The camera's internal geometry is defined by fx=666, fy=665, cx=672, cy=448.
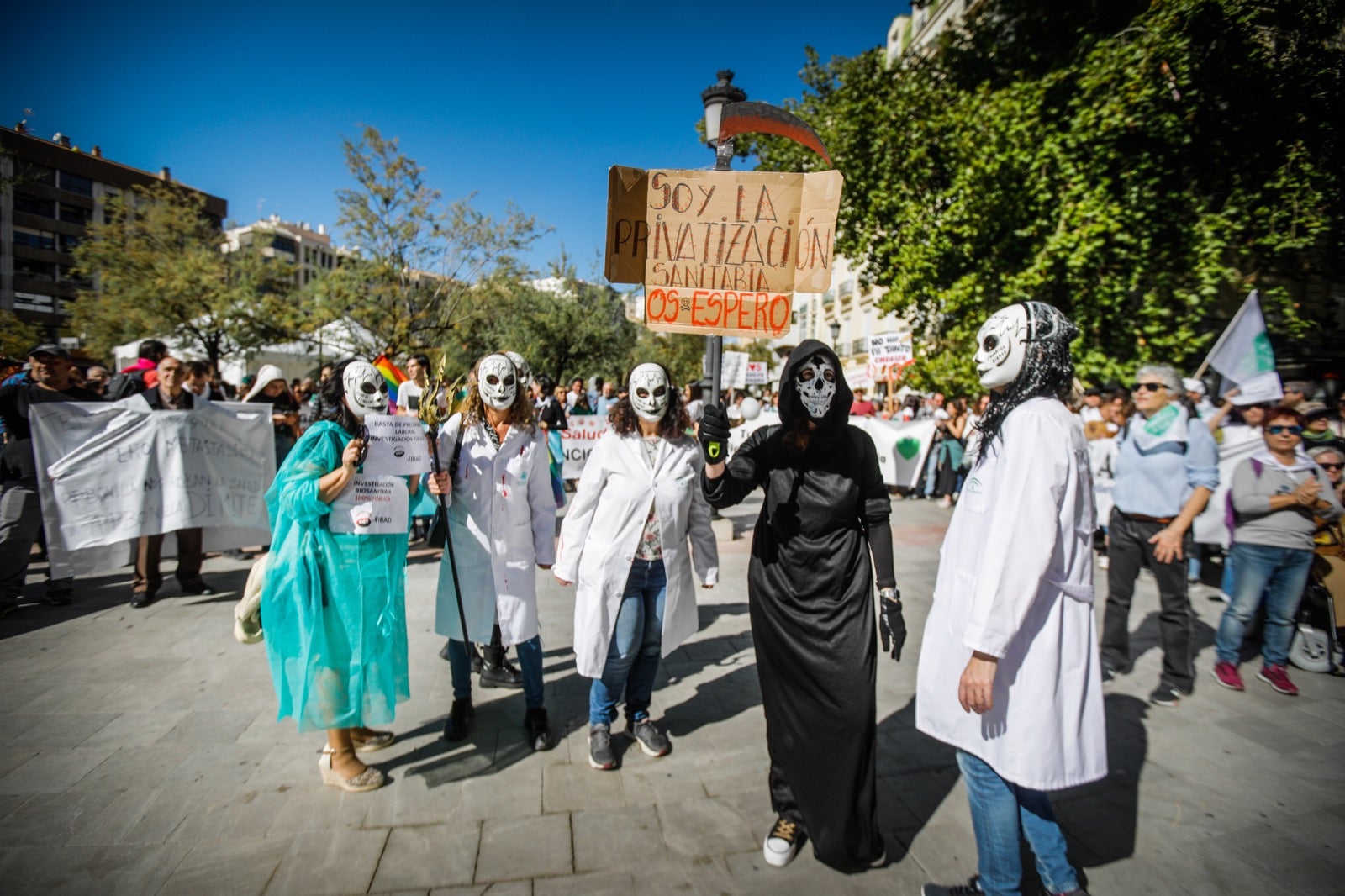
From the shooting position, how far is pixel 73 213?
2532 inches

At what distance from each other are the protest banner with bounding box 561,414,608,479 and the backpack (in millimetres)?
5409

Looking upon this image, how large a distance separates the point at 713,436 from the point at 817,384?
46 cm

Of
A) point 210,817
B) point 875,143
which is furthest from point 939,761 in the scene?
point 875,143

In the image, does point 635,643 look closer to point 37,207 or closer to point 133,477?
point 133,477

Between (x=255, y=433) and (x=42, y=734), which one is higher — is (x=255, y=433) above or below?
above

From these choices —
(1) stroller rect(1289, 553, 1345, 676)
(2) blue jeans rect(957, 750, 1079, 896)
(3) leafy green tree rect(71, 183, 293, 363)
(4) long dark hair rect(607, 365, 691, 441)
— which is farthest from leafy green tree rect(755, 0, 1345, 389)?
(3) leafy green tree rect(71, 183, 293, 363)

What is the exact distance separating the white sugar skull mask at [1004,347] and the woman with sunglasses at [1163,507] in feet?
8.46

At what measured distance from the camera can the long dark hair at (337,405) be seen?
10.2ft

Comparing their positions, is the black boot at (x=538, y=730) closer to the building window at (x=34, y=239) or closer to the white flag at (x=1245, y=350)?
the white flag at (x=1245, y=350)

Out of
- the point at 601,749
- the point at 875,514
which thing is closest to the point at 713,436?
the point at 875,514

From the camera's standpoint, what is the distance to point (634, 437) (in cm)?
340

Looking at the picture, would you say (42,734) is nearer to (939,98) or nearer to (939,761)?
(939,761)

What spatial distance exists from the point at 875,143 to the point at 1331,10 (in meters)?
6.92

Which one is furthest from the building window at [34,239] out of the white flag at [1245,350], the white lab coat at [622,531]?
the white flag at [1245,350]
